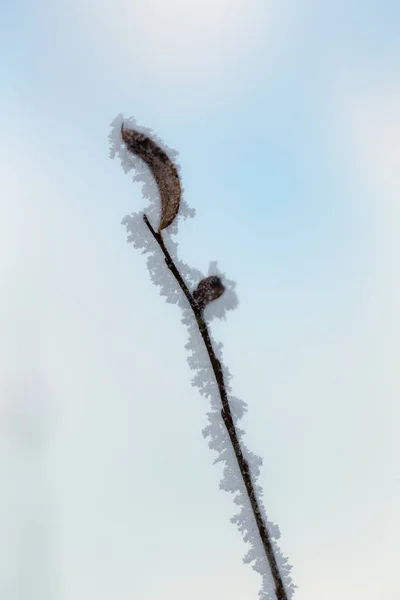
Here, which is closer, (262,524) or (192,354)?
(262,524)

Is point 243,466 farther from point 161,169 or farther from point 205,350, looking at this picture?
point 161,169

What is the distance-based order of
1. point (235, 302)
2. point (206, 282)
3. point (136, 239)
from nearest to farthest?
1. point (206, 282)
2. point (235, 302)
3. point (136, 239)

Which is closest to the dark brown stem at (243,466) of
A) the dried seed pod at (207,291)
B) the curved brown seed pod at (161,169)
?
the dried seed pod at (207,291)

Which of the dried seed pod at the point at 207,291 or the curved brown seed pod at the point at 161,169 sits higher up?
the curved brown seed pod at the point at 161,169

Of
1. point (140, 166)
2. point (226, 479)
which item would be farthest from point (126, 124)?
point (226, 479)

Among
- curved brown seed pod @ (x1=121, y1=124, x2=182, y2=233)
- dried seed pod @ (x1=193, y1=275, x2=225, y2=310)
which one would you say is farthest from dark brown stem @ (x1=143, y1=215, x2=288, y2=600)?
curved brown seed pod @ (x1=121, y1=124, x2=182, y2=233)

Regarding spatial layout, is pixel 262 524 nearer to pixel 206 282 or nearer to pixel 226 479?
pixel 226 479

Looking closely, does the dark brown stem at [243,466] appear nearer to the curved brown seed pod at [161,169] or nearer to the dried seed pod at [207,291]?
the dried seed pod at [207,291]
